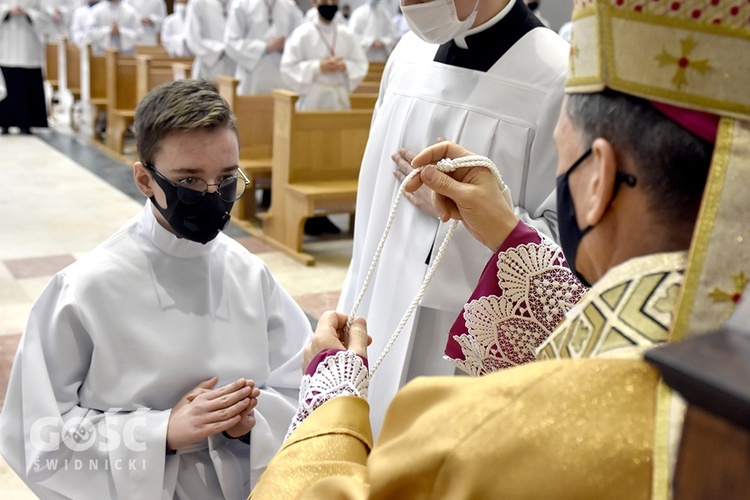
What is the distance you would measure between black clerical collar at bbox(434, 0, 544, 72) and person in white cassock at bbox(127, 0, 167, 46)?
11.0m

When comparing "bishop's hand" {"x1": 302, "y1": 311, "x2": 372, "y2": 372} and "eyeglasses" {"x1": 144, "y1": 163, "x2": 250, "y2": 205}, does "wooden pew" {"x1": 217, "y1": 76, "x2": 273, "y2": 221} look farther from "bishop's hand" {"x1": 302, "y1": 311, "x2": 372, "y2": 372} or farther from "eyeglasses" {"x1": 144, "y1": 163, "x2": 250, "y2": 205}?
"bishop's hand" {"x1": 302, "y1": 311, "x2": 372, "y2": 372}

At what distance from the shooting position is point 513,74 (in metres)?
2.08

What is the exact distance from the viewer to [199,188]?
2008 millimetres

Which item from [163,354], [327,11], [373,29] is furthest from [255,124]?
[163,354]

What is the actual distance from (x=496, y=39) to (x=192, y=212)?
2.92 feet

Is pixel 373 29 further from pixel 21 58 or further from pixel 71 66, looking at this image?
pixel 21 58

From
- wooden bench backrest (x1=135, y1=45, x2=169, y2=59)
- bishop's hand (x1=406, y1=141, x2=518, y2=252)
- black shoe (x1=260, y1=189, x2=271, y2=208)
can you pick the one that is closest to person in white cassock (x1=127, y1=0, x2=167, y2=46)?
wooden bench backrest (x1=135, y1=45, x2=169, y2=59)

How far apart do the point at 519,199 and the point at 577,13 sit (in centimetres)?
109

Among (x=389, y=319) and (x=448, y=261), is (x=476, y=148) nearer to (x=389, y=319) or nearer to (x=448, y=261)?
(x=448, y=261)

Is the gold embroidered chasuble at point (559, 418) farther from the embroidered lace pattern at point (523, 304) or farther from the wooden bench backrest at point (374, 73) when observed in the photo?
the wooden bench backrest at point (374, 73)

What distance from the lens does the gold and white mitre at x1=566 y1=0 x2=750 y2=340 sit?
831mm

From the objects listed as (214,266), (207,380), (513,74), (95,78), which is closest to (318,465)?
(207,380)

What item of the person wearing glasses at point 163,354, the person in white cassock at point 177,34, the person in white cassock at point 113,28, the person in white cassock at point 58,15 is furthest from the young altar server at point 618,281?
the person in white cassock at point 113,28

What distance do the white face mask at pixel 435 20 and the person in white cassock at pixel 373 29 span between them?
947 centimetres
